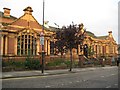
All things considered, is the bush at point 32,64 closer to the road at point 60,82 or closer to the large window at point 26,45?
the large window at point 26,45

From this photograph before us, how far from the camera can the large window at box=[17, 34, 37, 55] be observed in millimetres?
40656

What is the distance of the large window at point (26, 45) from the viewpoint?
4066 centimetres

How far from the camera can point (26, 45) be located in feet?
138

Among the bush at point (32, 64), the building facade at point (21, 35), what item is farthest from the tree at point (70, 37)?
the bush at point (32, 64)

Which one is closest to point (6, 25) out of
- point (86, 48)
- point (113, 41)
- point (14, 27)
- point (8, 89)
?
point (14, 27)

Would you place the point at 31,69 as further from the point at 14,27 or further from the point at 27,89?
the point at 27,89

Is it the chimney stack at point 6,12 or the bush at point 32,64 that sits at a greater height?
the chimney stack at point 6,12

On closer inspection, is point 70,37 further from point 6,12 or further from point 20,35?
point 6,12

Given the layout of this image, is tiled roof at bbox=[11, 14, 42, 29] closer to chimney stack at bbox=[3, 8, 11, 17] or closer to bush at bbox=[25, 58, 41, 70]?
chimney stack at bbox=[3, 8, 11, 17]

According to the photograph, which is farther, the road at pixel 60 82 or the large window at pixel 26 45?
the large window at pixel 26 45

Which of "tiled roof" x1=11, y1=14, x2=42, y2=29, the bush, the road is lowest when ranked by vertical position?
the road

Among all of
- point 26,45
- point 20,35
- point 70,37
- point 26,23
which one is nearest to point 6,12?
point 26,23

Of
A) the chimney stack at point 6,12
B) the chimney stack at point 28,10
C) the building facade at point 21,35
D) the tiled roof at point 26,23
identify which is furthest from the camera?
the chimney stack at point 28,10

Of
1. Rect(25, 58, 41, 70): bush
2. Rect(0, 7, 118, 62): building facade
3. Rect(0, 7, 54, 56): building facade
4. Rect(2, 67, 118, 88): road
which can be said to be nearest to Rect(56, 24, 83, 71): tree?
Rect(0, 7, 118, 62): building facade
